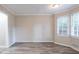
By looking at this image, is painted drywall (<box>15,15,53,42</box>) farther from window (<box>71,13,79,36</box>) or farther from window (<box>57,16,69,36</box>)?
window (<box>71,13,79,36</box>)

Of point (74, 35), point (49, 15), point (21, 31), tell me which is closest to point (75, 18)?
point (74, 35)

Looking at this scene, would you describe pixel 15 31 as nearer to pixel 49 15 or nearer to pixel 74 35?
pixel 49 15

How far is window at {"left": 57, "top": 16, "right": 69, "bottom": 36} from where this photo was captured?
6.31 m

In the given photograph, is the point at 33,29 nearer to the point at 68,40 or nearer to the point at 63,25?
the point at 63,25

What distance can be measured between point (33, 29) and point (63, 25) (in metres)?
2.18

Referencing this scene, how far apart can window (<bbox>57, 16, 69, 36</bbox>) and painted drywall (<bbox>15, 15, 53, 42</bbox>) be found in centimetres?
91

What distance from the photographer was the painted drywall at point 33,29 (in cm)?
782

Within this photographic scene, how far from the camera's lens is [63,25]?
6.68 m

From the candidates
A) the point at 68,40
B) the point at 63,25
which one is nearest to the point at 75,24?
the point at 68,40

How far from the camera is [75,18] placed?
5.50m

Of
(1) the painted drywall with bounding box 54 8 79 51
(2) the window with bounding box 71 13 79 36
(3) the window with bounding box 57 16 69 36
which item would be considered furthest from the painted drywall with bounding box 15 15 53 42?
(2) the window with bounding box 71 13 79 36

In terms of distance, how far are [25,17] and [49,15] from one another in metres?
1.64

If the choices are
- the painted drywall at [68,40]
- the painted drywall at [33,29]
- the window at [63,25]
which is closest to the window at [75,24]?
the painted drywall at [68,40]

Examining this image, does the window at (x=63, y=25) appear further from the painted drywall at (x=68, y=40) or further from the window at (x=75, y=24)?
the window at (x=75, y=24)
